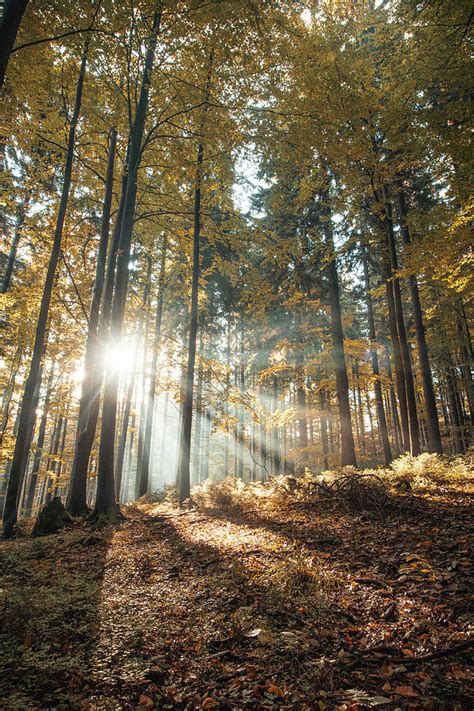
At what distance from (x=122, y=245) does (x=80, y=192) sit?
454cm

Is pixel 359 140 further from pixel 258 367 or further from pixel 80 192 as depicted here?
pixel 258 367

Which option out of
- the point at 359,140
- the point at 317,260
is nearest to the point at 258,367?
the point at 317,260

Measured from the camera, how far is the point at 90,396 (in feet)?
35.3

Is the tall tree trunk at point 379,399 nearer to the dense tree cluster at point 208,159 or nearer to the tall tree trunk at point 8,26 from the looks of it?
the dense tree cluster at point 208,159

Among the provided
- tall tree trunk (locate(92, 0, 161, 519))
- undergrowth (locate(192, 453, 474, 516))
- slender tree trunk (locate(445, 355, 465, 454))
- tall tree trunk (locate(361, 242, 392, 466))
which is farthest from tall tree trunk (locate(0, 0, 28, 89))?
slender tree trunk (locate(445, 355, 465, 454))

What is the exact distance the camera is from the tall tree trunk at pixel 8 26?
397 cm

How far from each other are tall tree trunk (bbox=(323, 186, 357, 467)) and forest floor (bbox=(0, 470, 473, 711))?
20.8 feet

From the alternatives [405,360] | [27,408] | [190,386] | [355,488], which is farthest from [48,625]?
[405,360]

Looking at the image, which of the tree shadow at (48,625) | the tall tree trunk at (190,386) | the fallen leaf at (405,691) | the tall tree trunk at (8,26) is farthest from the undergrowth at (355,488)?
the tall tree trunk at (8,26)

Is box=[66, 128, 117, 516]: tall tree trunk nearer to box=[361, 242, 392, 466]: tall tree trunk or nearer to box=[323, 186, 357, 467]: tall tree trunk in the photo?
box=[323, 186, 357, 467]: tall tree trunk

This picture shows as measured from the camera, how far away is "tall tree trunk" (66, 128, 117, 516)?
31.7 ft

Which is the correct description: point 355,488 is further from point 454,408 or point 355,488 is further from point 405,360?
point 454,408

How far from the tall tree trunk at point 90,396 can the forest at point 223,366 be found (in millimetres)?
70

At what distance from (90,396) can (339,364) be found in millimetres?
8467
